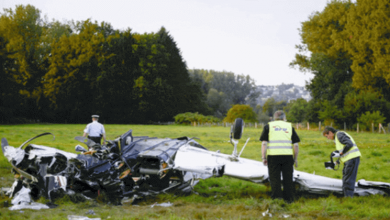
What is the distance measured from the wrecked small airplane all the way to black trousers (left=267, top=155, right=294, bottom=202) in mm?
325

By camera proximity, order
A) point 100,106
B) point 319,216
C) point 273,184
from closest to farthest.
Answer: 1. point 319,216
2. point 273,184
3. point 100,106

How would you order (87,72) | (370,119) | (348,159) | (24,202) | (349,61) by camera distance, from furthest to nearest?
(87,72), (349,61), (370,119), (348,159), (24,202)

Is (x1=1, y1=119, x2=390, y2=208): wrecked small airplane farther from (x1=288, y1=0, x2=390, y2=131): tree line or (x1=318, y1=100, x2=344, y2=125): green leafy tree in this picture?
(x1=318, y1=100, x2=344, y2=125): green leafy tree

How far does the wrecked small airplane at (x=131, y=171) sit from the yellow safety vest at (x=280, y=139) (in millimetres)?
615

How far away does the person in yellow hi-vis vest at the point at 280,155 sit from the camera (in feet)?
20.9

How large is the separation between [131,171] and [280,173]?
125 inches

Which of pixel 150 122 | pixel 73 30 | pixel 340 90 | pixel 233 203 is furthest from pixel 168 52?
pixel 233 203

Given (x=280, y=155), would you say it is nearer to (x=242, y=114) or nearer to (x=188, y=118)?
(x=188, y=118)

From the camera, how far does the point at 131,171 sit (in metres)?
7.21

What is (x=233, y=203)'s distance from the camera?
22.1 feet

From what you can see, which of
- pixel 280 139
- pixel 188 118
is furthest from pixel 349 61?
pixel 280 139

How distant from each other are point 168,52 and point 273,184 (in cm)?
5426

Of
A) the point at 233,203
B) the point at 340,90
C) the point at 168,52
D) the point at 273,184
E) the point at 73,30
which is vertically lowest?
the point at 233,203

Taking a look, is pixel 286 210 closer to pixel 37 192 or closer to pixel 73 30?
pixel 37 192
